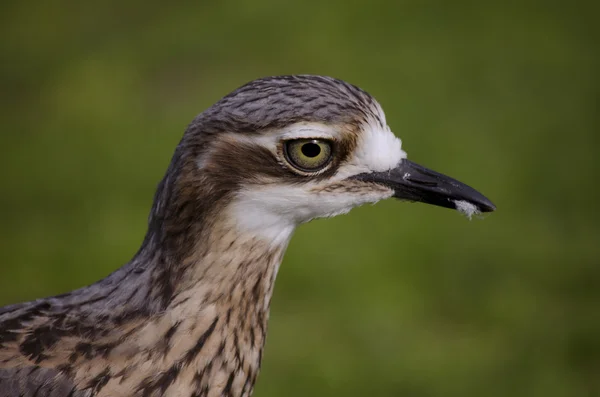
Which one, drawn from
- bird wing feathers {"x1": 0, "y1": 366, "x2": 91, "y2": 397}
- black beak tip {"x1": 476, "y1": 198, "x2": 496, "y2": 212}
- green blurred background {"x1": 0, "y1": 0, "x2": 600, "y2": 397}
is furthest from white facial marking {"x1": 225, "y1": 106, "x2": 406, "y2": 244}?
green blurred background {"x1": 0, "y1": 0, "x2": 600, "y2": 397}

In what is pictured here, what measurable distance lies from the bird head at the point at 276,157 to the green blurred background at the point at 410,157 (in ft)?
8.51

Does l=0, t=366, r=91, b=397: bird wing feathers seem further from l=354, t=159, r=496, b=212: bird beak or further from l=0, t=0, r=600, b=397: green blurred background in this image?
l=0, t=0, r=600, b=397: green blurred background

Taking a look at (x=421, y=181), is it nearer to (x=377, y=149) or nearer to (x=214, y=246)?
(x=377, y=149)

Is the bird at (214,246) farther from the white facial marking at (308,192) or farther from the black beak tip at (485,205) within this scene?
the black beak tip at (485,205)

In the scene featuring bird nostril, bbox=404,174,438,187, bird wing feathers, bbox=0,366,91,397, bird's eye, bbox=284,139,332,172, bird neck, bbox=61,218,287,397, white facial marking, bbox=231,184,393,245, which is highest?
bird nostril, bbox=404,174,438,187

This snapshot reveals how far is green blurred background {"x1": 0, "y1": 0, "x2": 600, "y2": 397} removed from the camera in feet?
17.1

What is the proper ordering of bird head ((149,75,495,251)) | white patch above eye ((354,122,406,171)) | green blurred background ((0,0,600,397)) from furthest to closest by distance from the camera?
green blurred background ((0,0,600,397)) < white patch above eye ((354,122,406,171)) < bird head ((149,75,495,251))

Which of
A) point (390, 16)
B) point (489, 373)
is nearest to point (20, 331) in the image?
point (489, 373)

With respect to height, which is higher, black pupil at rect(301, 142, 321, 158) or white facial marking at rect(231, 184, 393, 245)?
black pupil at rect(301, 142, 321, 158)

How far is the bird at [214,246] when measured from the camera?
97.1 inches

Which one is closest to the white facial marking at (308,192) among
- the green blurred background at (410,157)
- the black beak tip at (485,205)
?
the black beak tip at (485,205)

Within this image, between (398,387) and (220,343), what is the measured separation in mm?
2653

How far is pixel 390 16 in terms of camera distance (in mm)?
8023

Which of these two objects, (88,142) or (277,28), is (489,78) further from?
(88,142)
